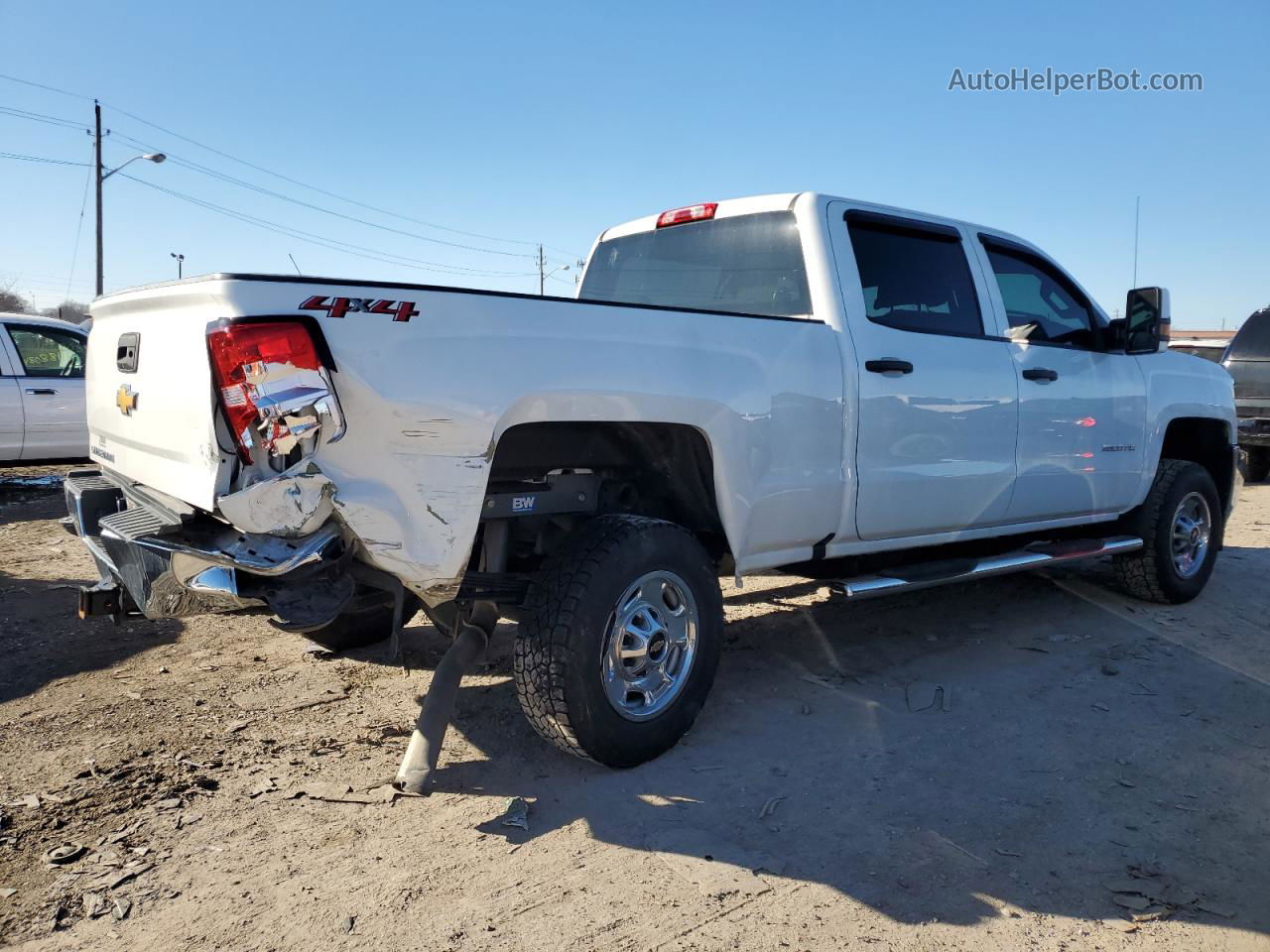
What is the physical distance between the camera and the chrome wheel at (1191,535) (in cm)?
605

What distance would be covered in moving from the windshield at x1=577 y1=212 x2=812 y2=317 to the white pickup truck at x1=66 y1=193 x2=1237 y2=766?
0.05 ft

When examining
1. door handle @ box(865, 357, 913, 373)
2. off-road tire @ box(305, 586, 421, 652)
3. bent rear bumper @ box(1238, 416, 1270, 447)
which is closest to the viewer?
door handle @ box(865, 357, 913, 373)

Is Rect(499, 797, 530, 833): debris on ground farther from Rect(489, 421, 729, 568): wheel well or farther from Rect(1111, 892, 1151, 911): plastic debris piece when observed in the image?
Rect(1111, 892, 1151, 911): plastic debris piece

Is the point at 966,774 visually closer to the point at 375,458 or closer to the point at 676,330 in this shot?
the point at 676,330

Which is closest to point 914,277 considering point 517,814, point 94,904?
point 517,814

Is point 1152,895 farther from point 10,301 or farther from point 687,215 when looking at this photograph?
point 10,301

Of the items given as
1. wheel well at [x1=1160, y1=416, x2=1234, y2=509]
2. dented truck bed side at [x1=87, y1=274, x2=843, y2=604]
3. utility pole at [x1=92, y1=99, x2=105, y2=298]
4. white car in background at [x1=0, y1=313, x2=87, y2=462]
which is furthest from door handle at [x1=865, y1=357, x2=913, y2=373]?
utility pole at [x1=92, y1=99, x2=105, y2=298]

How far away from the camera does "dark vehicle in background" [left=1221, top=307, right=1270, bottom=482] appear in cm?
1213

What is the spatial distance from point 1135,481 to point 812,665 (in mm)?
2571

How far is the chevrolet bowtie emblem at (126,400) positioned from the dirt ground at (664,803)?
126 centimetres

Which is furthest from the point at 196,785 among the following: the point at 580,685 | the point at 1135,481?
the point at 1135,481

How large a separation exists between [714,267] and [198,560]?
2.80 m

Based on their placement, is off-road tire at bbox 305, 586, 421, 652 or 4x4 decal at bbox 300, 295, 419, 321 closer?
4x4 decal at bbox 300, 295, 419, 321

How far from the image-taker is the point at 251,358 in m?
2.56
